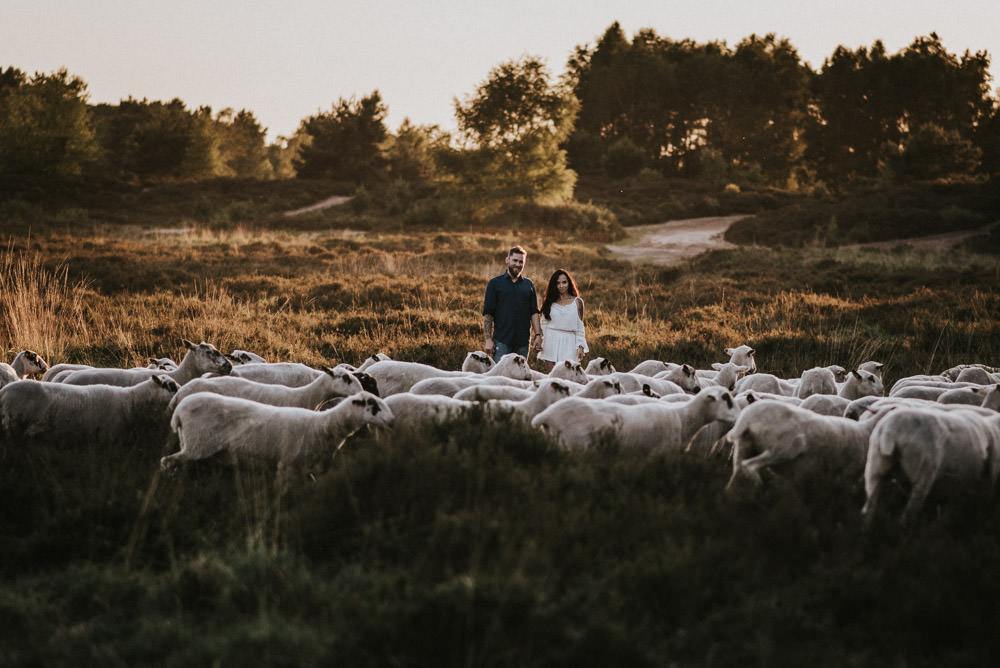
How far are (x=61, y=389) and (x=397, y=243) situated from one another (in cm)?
2599

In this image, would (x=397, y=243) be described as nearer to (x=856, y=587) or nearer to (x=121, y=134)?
(x=856, y=587)

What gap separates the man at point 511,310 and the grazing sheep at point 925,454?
5.78 metres

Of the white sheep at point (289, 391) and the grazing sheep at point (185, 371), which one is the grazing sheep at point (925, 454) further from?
the grazing sheep at point (185, 371)

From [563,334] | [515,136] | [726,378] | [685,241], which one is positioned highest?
[515,136]

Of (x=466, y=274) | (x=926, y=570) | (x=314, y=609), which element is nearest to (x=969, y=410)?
(x=926, y=570)

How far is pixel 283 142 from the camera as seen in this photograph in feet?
486

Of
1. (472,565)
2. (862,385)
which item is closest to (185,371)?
(472,565)

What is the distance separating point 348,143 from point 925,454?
73432 mm

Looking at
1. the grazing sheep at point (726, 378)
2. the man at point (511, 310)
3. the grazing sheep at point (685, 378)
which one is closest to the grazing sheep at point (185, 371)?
the man at point (511, 310)

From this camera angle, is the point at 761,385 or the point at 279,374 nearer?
the point at 279,374

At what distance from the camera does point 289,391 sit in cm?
784

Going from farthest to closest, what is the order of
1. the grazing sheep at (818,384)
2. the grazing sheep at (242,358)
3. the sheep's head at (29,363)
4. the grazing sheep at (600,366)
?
the grazing sheep at (242,358), the grazing sheep at (600,366), the sheep's head at (29,363), the grazing sheep at (818,384)

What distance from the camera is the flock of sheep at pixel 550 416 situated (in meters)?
5.23

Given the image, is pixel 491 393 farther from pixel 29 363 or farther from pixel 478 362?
pixel 29 363
